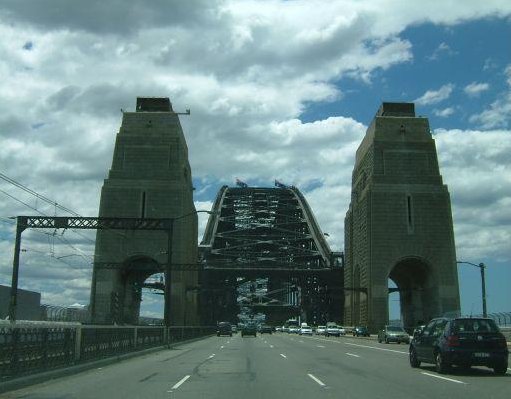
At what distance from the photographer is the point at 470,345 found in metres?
18.4

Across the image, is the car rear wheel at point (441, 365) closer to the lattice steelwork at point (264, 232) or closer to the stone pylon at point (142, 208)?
the stone pylon at point (142, 208)

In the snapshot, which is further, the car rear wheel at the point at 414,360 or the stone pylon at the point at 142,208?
the stone pylon at the point at 142,208

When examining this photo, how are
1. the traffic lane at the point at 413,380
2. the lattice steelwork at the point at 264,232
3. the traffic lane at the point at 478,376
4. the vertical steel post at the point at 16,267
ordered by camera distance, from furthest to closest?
the lattice steelwork at the point at 264,232, the vertical steel post at the point at 16,267, the traffic lane at the point at 478,376, the traffic lane at the point at 413,380

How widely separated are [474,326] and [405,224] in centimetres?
7105

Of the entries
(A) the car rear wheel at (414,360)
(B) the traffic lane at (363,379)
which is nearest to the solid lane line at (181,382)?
(B) the traffic lane at (363,379)

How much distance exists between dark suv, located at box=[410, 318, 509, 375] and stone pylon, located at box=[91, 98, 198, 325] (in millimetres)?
65433

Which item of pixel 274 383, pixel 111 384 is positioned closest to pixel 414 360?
pixel 274 383

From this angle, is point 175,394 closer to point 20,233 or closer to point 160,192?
point 20,233

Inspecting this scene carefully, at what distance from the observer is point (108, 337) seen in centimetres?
2608

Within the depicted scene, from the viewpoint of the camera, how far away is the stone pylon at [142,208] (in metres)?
83.4

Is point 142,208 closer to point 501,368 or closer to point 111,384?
point 111,384

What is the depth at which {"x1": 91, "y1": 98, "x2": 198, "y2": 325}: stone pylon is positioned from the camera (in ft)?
274

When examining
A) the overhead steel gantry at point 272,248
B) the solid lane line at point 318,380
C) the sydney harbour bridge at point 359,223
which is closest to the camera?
the solid lane line at point 318,380

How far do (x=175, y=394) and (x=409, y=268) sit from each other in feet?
279
